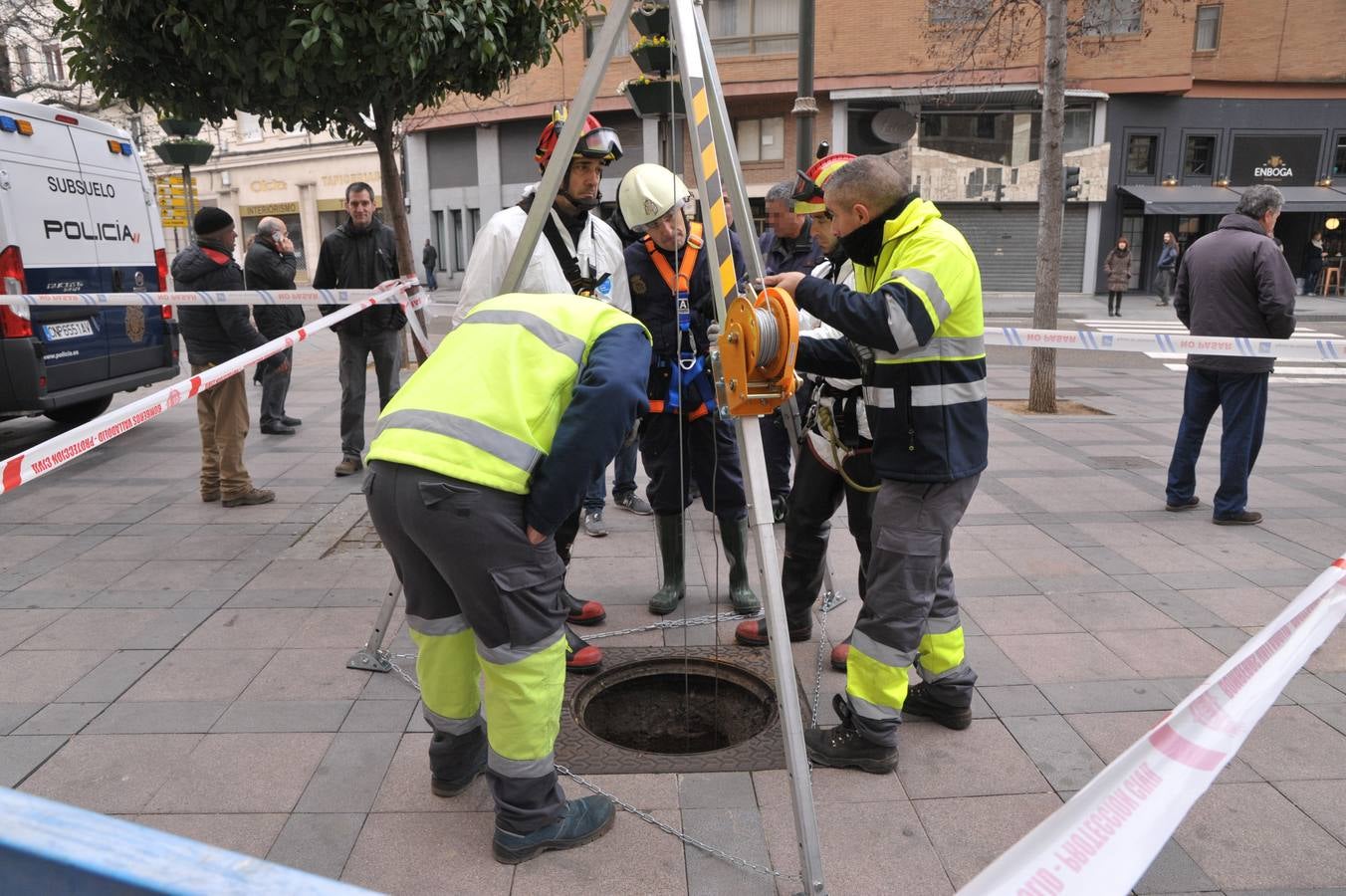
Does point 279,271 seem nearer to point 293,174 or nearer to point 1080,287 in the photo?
point 1080,287

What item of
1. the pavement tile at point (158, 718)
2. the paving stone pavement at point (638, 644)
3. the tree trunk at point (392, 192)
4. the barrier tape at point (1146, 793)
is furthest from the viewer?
the tree trunk at point (392, 192)

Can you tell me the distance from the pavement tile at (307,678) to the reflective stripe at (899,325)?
88.8 inches

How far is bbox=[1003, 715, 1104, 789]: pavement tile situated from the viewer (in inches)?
111

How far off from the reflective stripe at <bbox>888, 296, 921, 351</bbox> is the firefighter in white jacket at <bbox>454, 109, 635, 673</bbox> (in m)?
1.32

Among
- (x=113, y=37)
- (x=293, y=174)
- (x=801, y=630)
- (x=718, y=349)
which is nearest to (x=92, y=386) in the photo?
(x=113, y=37)

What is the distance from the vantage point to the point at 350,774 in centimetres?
282

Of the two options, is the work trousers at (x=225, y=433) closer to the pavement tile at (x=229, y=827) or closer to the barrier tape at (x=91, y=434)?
the barrier tape at (x=91, y=434)

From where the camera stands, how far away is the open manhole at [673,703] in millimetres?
3236

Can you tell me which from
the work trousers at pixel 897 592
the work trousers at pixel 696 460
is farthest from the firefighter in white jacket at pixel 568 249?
the work trousers at pixel 897 592

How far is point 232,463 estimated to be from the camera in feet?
18.9

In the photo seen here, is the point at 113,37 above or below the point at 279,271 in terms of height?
above

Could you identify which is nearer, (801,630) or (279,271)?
(801,630)

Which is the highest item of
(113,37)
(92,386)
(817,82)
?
(817,82)

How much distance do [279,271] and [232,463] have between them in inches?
79.7
